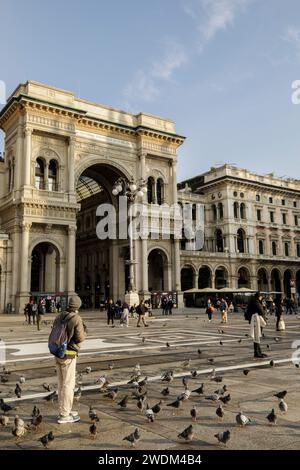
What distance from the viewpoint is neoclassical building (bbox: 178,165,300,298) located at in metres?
59.0

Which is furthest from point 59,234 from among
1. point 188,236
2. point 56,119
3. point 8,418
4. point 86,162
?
point 8,418

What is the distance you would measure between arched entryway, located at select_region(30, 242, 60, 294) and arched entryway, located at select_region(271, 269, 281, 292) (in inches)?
1455

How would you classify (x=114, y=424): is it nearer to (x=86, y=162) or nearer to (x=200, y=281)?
(x=86, y=162)

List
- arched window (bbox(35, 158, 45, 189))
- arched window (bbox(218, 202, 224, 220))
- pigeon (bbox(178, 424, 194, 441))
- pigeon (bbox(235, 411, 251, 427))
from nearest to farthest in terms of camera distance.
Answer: pigeon (bbox(178, 424, 194, 441))
pigeon (bbox(235, 411, 251, 427))
arched window (bbox(35, 158, 45, 189))
arched window (bbox(218, 202, 224, 220))

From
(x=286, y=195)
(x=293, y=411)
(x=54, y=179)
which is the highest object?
(x=286, y=195)

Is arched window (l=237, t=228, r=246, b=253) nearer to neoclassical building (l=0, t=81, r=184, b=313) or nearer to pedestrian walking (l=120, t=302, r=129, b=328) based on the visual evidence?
neoclassical building (l=0, t=81, r=184, b=313)

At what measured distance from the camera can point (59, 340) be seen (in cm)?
541

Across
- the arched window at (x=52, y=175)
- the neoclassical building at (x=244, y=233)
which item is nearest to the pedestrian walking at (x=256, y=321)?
the arched window at (x=52, y=175)

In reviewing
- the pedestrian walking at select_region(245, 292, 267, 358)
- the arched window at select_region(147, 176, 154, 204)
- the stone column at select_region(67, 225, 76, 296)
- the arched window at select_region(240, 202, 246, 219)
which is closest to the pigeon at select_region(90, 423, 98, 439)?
the pedestrian walking at select_region(245, 292, 267, 358)

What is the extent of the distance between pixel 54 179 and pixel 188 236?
25.9 m

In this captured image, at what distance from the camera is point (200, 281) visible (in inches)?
2319

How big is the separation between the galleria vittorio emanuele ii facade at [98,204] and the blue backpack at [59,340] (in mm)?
23283

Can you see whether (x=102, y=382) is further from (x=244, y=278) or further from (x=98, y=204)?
(x=244, y=278)

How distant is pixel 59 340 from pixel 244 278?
5938cm
